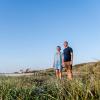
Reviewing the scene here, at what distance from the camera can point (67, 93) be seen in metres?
9.01

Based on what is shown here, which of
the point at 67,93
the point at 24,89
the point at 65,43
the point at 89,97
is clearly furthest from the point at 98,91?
the point at 65,43

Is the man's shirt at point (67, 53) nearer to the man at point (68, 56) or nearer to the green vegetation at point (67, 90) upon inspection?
the man at point (68, 56)

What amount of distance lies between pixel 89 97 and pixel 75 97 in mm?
294

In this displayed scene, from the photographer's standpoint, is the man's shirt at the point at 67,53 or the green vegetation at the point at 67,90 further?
the man's shirt at the point at 67,53

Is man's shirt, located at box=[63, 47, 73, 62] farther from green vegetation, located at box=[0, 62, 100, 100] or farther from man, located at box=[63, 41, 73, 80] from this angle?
green vegetation, located at box=[0, 62, 100, 100]

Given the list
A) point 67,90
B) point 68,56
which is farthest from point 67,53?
point 67,90

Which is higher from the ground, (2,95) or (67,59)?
(67,59)

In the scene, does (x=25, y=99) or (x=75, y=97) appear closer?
(x=75, y=97)

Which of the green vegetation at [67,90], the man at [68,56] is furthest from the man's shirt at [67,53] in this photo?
the green vegetation at [67,90]

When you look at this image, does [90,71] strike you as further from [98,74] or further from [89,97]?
[89,97]

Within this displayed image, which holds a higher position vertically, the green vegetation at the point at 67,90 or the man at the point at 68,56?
the man at the point at 68,56

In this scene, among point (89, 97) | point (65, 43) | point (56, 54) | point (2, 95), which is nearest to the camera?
point (89, 97)

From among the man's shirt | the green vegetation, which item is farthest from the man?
the green vegetation

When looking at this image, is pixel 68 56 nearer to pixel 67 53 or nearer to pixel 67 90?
pixel 67 53
